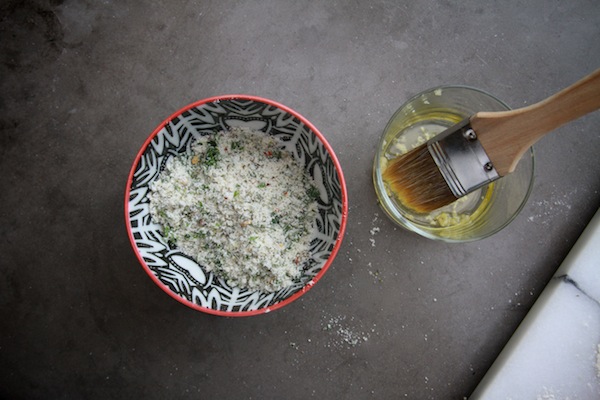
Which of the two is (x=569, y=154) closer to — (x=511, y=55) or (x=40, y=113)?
(x=511, y=55)

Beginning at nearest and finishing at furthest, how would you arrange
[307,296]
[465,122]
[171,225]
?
[465,122]
[171,225]
[307,296]

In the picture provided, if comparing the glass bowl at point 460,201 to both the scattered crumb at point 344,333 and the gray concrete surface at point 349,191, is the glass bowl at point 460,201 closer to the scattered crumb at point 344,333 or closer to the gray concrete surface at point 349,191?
the gray concrete surface at point 349,191

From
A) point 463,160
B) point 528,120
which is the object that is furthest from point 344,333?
point 528,120

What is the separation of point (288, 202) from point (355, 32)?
479 millimetres

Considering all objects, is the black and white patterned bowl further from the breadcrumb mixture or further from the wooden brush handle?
the wooden brush handle

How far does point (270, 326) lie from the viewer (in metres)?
1.19

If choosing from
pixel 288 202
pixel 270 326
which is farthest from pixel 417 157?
pixel 270 326

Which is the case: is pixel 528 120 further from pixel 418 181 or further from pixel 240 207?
pixel 240 207

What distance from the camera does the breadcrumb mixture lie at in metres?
1.03

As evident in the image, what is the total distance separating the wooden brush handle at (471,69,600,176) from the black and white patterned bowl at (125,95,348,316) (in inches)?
11.6

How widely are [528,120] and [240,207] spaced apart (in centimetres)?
57

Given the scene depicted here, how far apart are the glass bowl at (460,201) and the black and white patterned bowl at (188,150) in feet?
0.44

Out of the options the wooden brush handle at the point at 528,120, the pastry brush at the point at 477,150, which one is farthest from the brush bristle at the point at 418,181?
the wooden brush handle at the point at 528,120

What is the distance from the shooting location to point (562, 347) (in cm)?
117
